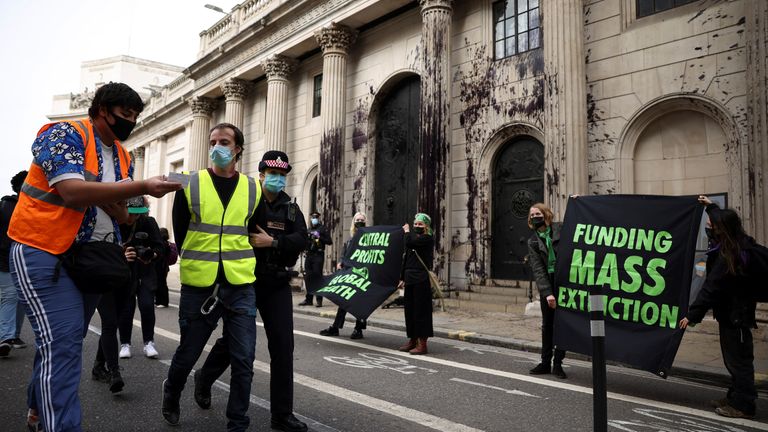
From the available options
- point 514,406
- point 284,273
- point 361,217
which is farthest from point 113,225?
point 361,217

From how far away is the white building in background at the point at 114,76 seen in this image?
172ft

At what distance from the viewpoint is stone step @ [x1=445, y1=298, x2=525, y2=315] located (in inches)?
430

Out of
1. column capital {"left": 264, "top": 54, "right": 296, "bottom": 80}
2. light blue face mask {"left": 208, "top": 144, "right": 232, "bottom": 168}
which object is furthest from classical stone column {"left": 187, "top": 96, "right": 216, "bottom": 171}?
→ light blue face mask {"left": 208, "top": 144, "right": 232, "bottom": 168}

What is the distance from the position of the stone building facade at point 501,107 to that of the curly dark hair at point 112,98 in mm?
9018

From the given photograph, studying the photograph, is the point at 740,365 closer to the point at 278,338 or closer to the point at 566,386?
the point at 566,386

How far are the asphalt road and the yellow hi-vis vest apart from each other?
1.19 metres

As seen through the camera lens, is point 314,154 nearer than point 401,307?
No

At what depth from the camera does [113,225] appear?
2.87m

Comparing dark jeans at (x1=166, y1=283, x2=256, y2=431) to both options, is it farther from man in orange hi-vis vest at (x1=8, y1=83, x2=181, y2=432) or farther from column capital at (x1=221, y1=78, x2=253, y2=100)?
column capital at (x1=221, y1=78, x2=253, y2=100)

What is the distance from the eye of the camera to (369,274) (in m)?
8.03

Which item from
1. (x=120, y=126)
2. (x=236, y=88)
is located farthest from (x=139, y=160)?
(x=120, y=126)

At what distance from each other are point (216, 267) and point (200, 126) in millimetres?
24337

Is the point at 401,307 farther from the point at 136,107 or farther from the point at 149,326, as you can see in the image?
the point at 136,107

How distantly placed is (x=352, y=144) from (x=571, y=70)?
8.39 m
